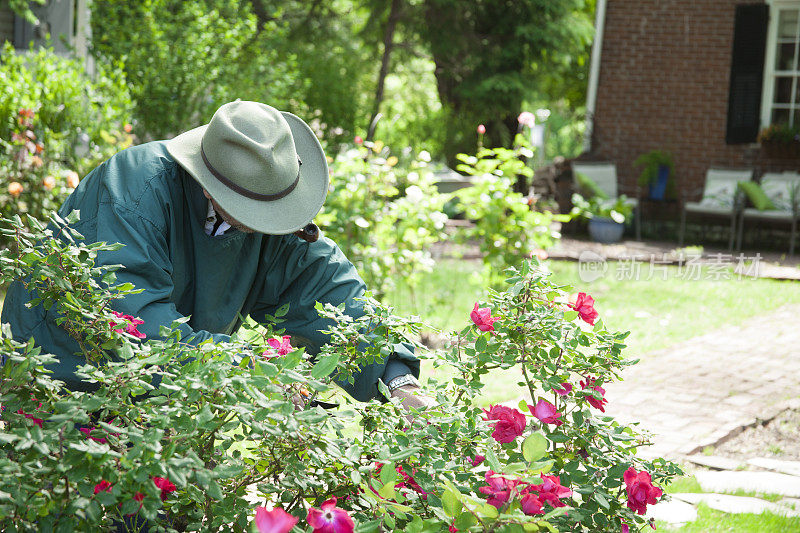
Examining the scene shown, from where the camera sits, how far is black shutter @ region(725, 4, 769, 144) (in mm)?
12375

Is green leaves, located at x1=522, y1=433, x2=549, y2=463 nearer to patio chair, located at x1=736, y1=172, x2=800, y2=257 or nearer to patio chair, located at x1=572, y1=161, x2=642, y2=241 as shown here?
patio chair, located at x1=736, y1=172, x2=800, y2=257

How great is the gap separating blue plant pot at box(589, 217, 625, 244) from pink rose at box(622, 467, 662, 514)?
9.95m

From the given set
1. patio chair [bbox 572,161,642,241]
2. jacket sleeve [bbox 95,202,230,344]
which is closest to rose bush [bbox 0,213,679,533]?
jacket sleeve [bbox 95,202,230,344]

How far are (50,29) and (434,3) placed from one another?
5359 millimetres

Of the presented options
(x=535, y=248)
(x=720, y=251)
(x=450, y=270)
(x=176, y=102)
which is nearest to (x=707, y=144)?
(x=720, y=251)

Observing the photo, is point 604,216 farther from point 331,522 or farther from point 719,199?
point 331,522

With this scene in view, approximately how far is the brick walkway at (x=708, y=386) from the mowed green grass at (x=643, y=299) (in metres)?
0.25

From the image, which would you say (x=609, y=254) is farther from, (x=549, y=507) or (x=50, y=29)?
(x=549, y=507)

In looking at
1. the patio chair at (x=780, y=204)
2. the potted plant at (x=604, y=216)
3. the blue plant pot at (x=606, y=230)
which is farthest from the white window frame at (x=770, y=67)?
the blue plant pot at (x=606, y=230)

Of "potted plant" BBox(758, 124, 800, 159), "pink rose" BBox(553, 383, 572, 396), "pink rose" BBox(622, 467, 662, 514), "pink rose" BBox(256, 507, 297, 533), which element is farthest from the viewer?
"potted plant" BBox(758, 124, 800, 159)

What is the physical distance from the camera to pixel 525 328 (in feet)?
6.43

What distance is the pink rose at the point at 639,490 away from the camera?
1.81 m

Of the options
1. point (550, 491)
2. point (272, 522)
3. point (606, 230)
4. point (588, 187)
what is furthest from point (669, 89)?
point (272, 522)

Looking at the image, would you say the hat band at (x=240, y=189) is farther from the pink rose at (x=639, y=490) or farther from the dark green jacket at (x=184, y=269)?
the pink rose at (x=639, y=490)
